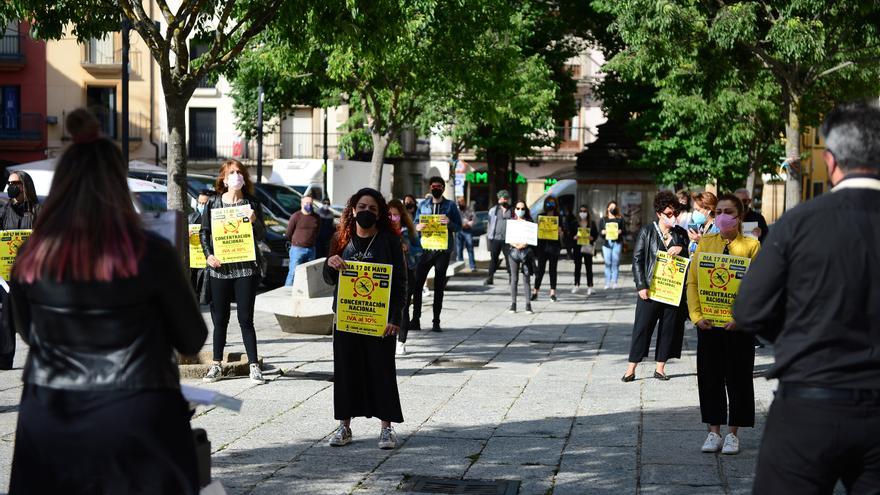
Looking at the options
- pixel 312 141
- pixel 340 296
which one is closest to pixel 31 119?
pixel 312 141

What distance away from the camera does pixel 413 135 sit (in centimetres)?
6488

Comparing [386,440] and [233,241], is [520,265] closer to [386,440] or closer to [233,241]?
[233,241]

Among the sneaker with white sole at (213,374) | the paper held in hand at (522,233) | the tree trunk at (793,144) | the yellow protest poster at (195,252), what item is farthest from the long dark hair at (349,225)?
the tree trunk at (793,144)

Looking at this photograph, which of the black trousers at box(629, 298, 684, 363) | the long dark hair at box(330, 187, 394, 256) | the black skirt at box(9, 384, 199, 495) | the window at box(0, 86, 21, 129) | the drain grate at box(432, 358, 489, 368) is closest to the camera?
the black skirt at box(9, 384, 199, 495)

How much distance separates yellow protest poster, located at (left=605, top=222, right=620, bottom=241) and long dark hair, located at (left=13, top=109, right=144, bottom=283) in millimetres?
20005

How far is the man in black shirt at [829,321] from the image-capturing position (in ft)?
11.9

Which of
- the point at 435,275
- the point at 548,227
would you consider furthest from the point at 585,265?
the point at 435,275

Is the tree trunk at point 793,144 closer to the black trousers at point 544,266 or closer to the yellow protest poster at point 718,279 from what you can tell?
the black trousers at point 544,266

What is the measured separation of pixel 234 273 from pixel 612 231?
14155 mm

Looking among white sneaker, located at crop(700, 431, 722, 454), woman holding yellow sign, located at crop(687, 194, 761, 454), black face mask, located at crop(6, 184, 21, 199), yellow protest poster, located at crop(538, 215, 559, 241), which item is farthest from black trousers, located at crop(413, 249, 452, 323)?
white sneaker, located at crop(700, 431, 722, 454)

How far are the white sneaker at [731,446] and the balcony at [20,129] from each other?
146ft

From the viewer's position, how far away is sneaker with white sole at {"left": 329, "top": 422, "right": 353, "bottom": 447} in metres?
7.68

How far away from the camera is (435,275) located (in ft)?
49.6

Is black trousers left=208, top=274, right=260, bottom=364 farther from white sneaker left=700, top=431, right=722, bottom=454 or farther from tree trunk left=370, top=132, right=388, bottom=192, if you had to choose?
tree trunk left=370, top=132, right=388, bottom=192
